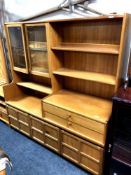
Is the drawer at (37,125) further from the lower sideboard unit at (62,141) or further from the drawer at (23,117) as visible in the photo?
the drawer at (23,117)

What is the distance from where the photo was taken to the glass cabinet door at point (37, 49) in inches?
77.5

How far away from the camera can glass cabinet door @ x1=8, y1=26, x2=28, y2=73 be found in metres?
2.17

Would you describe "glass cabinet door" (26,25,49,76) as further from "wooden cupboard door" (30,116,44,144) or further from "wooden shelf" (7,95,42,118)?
"wooden cupboard door" (30,116,44,144)

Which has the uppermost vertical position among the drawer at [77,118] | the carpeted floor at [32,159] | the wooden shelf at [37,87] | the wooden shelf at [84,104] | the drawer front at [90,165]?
the wooden shelf at [37,87]

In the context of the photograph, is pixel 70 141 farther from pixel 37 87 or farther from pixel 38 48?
pixel 38 48

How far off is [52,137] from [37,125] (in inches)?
11.1

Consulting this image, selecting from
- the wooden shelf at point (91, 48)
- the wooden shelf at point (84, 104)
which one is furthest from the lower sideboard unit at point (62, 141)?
the wooden shelf at point (91, 48)

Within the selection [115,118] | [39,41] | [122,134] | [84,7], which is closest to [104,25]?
[84,7]

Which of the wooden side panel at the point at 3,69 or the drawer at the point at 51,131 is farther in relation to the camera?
the wooden side panel at the point at 3,69

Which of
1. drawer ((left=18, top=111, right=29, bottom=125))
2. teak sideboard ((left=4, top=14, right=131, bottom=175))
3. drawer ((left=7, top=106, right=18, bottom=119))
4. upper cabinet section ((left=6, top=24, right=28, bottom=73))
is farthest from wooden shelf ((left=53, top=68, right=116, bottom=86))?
drawer ((left=7, top=106, right=18, bottom=119))

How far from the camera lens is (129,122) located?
4.43ft

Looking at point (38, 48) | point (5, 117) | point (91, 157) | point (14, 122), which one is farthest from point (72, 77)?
point (5, 117)

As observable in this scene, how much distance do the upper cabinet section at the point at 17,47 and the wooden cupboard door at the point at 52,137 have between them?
875 mm

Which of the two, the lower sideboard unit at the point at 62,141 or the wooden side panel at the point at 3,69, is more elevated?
the wooden side panel at the point at 3,69
